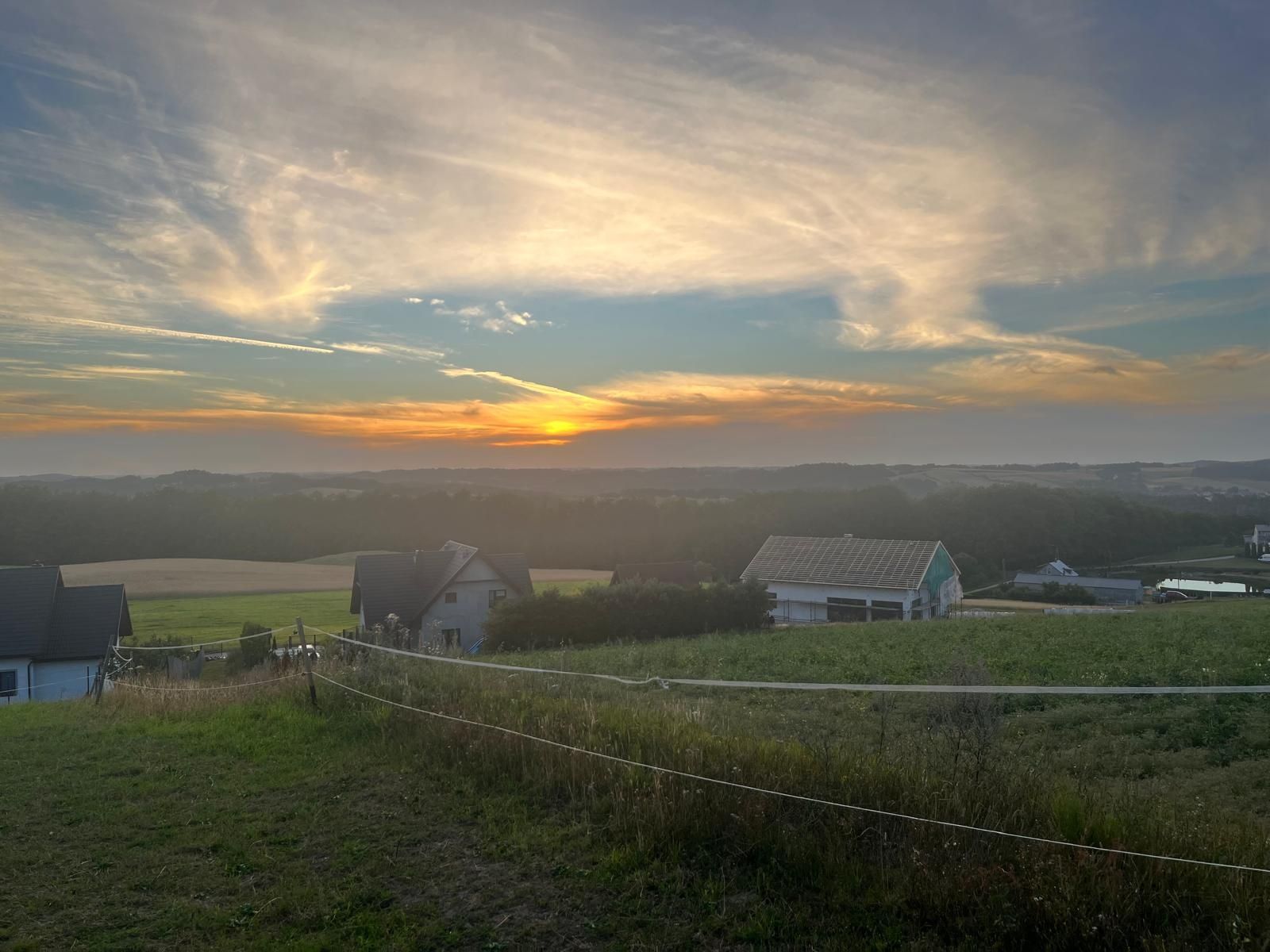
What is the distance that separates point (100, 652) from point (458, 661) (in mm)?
23146

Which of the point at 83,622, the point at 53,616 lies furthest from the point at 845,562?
the point at 53,616

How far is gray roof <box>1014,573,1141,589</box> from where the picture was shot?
52.8m

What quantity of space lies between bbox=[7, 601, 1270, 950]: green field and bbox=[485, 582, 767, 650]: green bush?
2075cm

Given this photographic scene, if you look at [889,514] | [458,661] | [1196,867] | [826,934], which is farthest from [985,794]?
[889,514]

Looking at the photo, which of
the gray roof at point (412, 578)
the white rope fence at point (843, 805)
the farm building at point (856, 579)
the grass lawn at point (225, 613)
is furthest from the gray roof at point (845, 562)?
the white rope fence at point (843, 805)

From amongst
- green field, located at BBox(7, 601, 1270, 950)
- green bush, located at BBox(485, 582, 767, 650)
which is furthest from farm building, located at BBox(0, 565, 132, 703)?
green field, located at BBox(7, 601, 1270, 950)

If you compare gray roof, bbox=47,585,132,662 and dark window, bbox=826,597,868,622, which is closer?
gray roof, bbox=47,585,132,662

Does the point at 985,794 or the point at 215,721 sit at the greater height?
the point at 985,794

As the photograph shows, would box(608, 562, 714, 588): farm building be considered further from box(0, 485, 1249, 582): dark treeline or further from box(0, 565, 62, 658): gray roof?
box(0, 565, 62, 658): gray roof

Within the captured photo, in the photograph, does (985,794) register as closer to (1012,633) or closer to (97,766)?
(97,766)

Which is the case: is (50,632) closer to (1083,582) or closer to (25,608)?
(25,608)

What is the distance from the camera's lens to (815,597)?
135 feet

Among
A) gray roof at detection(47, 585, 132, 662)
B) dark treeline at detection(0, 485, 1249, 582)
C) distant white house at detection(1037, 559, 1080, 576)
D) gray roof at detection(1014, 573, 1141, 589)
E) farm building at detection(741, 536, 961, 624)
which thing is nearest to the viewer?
gray roof at detection(47, 585, 132, 662)

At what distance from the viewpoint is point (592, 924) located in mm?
4191
